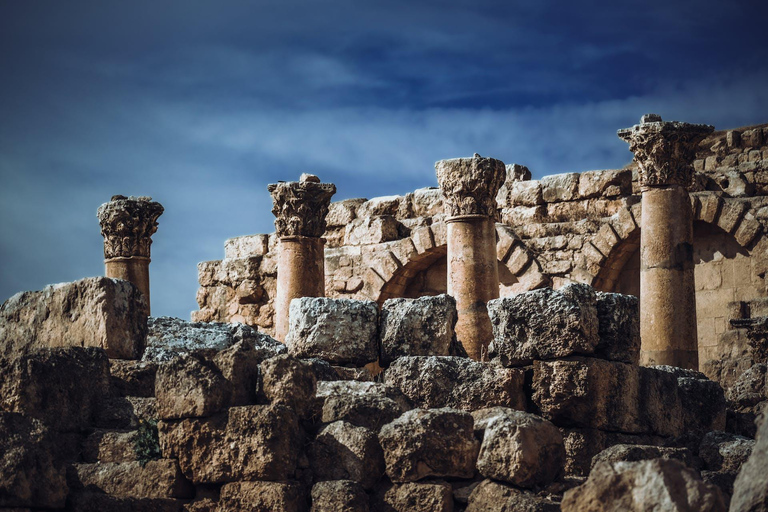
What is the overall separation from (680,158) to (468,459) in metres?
8.02

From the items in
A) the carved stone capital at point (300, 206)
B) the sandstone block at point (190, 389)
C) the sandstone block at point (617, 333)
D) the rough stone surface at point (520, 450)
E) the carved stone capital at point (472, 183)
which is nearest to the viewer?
the rough stone surface at point (520, 450)

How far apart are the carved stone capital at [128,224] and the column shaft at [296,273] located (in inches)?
113

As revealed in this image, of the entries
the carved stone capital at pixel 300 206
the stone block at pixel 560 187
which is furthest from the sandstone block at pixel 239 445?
the stone block at pixel 560 187

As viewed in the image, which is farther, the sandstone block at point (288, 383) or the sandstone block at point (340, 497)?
the sandstone block at point (288, 383)

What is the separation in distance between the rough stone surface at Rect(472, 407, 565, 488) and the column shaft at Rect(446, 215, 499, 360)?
7.09 meters

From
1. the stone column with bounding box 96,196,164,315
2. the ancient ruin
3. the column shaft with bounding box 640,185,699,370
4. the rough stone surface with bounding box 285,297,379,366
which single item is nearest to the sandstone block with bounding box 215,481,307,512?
the ancient ruin

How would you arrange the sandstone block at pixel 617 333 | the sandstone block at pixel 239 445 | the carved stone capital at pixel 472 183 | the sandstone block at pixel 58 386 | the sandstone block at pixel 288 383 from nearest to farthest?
Result: the sandstone block at pixel 239 445, the sandstone block at pixel 288 383, the sandstone block at pixel 58 386, the sandstone block at pixel 617 333, the carved stone capital at pixel 472 183

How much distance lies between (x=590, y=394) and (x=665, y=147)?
6.39m

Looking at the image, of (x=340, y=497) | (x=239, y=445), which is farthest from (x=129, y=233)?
(x=340, y=497)

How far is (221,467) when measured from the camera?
7.11 meters

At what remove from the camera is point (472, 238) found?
14586mm

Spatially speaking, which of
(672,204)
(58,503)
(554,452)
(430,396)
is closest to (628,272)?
(672,204)

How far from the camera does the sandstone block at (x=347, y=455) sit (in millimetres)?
7082

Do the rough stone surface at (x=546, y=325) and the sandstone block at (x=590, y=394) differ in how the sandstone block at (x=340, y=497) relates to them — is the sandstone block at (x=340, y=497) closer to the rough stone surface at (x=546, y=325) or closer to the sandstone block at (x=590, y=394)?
the sandstone block at (x=590, y=394)
